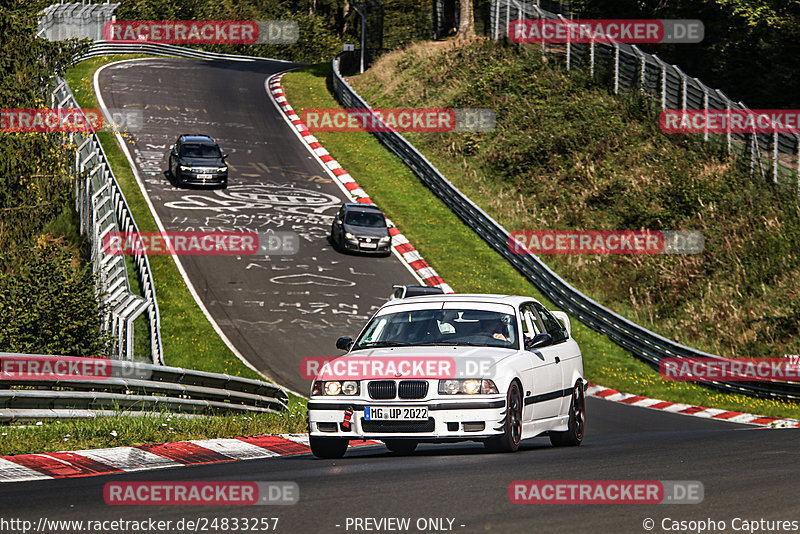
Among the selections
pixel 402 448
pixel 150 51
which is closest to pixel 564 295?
pixel 402 448

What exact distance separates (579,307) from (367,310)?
5.80 metres

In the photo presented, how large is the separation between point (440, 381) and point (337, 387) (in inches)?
39.4

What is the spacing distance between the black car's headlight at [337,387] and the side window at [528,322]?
2.13 m

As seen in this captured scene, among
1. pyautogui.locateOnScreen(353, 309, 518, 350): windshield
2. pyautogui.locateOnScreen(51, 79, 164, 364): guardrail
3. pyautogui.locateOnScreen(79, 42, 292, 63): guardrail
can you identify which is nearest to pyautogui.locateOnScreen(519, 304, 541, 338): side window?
pyautogui.locateOnScreen(353, 309, 518, 350): windshield

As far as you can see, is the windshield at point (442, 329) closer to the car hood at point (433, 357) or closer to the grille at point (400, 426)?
the car hood at point (433, 357)

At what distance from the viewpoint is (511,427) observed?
10.6 metres

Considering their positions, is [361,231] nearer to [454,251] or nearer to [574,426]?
[454,251]

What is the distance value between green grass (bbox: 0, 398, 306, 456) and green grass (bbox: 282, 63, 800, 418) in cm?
1292

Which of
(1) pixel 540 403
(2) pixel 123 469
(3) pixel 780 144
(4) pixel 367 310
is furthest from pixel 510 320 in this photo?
(3) pixel 780 144

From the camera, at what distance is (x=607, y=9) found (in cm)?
5109

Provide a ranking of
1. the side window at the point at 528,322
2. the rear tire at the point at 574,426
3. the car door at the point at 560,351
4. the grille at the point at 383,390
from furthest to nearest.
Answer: the rear tire at the point at 574,426 → the car door at the point at 560,351 → the side window at the point at 528,322 → the grille at the point at 383,390

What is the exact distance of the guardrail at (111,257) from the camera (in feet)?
72.1

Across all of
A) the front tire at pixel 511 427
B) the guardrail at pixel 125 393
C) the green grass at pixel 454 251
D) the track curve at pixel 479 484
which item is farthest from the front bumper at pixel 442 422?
the green grass at pixel 454 251

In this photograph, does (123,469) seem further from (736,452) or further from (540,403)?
(736,452)
